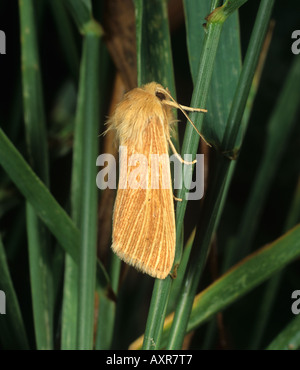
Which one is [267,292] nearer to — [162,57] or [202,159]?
[202,159]

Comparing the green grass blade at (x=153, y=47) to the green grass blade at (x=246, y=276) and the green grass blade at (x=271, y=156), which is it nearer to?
the green grass blade at (x=246, y=276)

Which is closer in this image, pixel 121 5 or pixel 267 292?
pixel 121 5

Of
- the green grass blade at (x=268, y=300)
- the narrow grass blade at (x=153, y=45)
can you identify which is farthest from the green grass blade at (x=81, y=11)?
the green grass blade at (x=268, y=300)

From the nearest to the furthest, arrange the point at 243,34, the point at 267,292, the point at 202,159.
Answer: the point at 202,159
the point at 267,292
the point at 243,34

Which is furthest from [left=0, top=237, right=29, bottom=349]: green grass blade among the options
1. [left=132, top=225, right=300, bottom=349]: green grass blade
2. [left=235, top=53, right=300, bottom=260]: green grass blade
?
[left=235, top=53, right=300, bottom=260]: green grass blade

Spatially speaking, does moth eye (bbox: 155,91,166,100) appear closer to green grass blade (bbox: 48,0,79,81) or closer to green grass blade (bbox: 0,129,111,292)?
green grass blade (bbox: 0,129,111,292)
